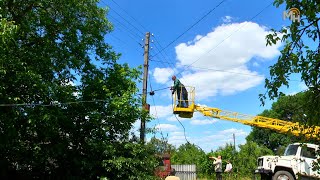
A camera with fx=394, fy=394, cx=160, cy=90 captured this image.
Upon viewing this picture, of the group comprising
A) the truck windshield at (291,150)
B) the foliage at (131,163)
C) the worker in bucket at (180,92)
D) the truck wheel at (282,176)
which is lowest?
the truck wheel at (282,176)

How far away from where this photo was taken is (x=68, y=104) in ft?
52.3

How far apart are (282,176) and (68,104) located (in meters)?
10.3

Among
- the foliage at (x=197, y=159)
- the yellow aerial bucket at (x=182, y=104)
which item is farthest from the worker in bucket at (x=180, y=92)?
the foliage at (x=197, y=159)

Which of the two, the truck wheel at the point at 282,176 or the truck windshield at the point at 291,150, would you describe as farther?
the truck windshield at the point at 291,150

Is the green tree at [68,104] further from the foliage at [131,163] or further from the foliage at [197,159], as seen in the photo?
the foliage at [197,159]

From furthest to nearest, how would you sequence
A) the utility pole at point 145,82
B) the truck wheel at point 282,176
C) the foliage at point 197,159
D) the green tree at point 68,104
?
the foliage at point 197,159 → the utility pole at point 145,82 → the truck wheel at point 282,176 → the green tree at point 68,104

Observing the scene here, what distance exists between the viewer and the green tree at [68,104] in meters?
14.5

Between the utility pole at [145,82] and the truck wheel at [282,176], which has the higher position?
the utility pole at [145,82]

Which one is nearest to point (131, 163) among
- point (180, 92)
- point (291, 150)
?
point (180, 92)

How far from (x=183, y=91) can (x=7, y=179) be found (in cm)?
936

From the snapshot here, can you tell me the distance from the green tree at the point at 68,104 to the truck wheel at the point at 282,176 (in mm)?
5941

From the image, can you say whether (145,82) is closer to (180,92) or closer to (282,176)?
(180,92)

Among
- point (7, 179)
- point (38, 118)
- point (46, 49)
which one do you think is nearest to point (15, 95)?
point (38, 118)

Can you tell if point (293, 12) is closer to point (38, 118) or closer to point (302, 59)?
point (302, 59)
